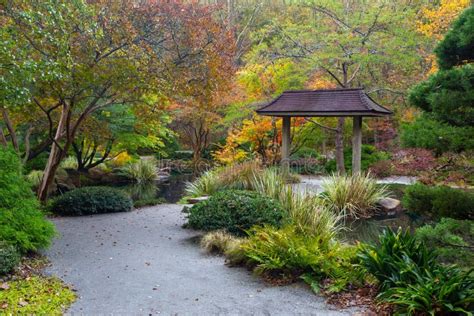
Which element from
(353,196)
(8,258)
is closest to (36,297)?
(8,258)

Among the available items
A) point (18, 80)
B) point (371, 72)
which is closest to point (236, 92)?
point (371, 72)

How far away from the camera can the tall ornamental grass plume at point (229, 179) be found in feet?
31.8

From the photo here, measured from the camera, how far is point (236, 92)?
1602 centimetres

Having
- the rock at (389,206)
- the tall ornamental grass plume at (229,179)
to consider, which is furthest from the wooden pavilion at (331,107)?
the tall ornamental grass plume at (229,179)

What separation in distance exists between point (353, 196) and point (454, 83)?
6.05m

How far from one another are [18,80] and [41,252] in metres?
2.25

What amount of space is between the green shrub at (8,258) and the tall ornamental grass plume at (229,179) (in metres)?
5.51

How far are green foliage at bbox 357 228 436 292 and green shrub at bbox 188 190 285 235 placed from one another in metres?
2.24

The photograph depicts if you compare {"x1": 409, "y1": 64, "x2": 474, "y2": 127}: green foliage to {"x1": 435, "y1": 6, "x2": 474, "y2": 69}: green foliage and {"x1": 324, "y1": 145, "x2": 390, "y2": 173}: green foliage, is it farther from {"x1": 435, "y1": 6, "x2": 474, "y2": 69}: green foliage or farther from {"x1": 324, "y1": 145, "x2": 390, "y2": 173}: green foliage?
{"x1": 324, "y1": 145, "x2": 390, "y2": 173}: green foliage

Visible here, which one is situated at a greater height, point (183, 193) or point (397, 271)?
point (397, 271)

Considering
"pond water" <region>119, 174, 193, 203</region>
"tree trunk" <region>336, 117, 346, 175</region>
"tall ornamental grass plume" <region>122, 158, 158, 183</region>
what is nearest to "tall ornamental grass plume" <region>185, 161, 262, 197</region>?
"pond water" <region>119, 174, 193, 203</region>

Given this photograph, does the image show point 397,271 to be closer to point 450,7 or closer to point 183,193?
point 183,193

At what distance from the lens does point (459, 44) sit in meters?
3.67

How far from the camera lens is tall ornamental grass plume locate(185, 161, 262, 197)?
382 inches
